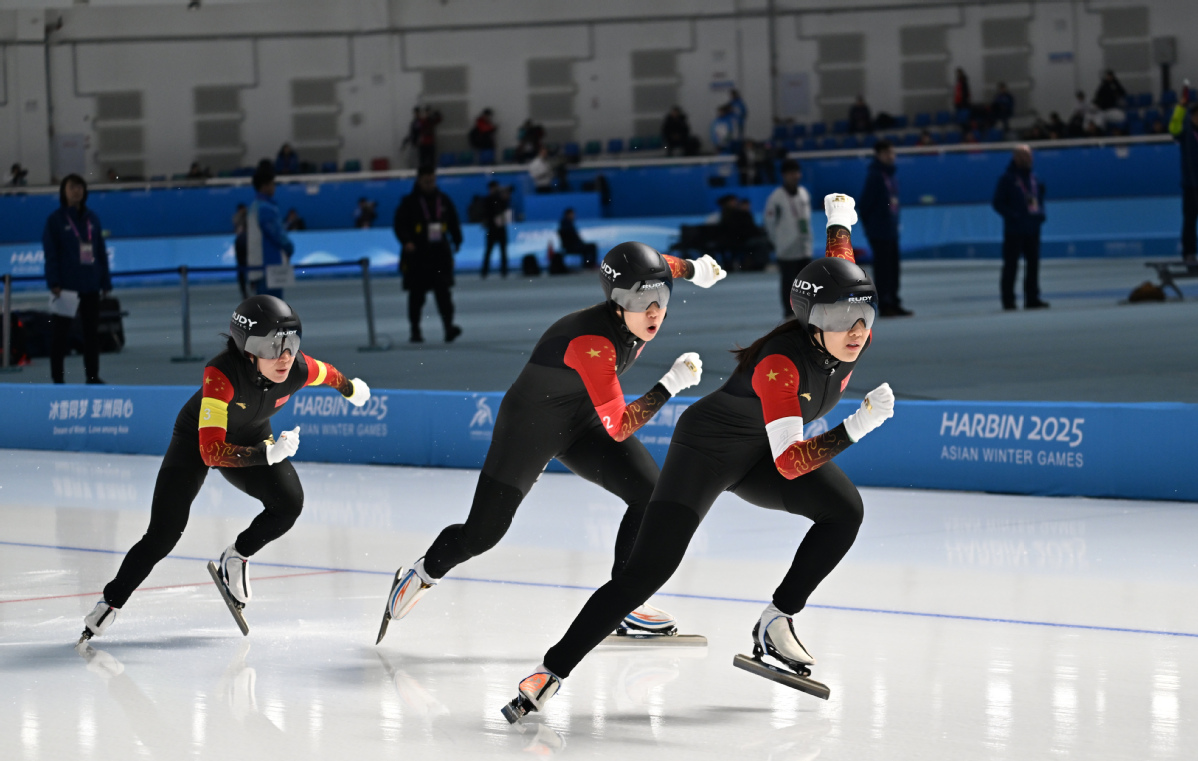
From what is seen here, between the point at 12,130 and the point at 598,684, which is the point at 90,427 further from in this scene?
the point at 12,130

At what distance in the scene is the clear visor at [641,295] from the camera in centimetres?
476

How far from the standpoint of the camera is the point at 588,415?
5168mm

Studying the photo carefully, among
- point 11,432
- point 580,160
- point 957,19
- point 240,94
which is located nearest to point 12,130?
point 240,94

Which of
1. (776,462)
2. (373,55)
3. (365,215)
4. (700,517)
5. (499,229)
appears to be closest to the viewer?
(776,462)

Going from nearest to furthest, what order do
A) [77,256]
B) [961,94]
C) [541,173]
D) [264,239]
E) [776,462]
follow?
1. [776,462]
2. [77,256]
3. [264,239]
4. [541,173]
5. [961,94]

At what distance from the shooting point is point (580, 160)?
29.8 metres

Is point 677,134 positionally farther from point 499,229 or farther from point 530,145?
point 499,229

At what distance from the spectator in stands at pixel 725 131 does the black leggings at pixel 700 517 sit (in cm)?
2577

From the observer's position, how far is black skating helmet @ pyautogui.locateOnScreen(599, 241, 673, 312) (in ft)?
15.6

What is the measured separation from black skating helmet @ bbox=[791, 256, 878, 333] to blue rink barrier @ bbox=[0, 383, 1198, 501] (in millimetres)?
3997

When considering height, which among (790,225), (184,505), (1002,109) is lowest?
(184,505)

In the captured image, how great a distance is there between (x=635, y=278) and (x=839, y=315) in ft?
2.68

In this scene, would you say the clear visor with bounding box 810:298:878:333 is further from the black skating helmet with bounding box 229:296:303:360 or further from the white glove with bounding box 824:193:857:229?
the black skating helmet with bounding box 229:296:303:360

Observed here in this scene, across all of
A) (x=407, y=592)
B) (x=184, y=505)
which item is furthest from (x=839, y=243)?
(x=184, y=505)
